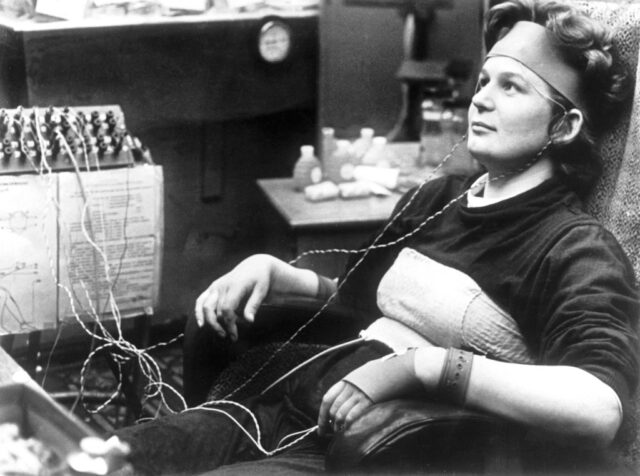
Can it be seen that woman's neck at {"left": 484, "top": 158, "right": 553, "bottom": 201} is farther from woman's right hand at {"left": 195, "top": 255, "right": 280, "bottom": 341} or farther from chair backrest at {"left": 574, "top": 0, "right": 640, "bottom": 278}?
woman's right hand at {"left": 195, "top": 255, "right": 280, "bottom": 341}

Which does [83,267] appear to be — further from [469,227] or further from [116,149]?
[469,227]

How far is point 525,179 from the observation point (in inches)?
54.2

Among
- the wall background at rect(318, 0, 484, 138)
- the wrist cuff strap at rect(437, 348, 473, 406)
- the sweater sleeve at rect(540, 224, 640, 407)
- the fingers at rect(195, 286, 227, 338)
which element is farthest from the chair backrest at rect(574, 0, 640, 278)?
the wall background at rect(318, 0, 484, 138)

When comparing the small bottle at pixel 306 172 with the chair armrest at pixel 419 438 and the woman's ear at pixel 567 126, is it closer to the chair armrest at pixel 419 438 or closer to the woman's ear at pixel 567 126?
the woman's ear at pixel 567 126

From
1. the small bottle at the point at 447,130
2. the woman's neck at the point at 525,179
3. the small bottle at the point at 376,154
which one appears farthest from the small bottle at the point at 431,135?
the woman's neck at the point at 525,179

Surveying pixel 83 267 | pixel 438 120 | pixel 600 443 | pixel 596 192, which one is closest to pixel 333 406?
pixel 600 443

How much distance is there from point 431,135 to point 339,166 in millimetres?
277

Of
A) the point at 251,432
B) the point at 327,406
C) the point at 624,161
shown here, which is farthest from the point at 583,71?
the point at 251,432

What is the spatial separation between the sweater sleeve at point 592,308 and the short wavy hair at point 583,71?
14cm

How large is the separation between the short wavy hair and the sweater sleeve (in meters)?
0.14

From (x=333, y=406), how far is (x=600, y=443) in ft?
1.10

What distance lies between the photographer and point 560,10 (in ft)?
4.43

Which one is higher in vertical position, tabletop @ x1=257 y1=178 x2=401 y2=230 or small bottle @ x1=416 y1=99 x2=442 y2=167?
small bottle @ x1=416 y1=99 x2=442 y2=167

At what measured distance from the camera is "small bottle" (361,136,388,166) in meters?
2.29
